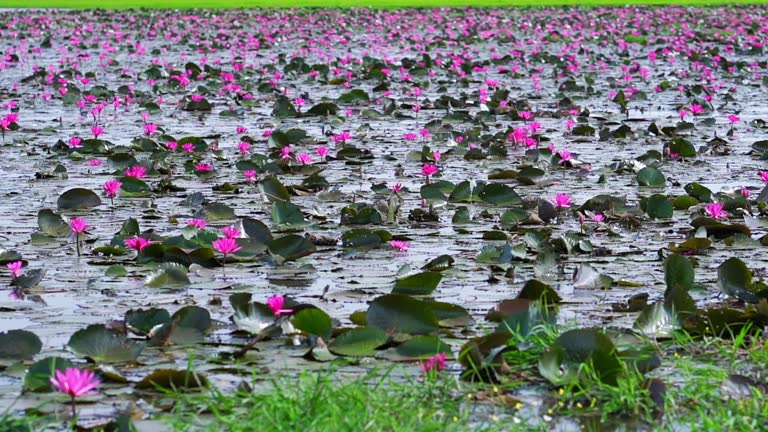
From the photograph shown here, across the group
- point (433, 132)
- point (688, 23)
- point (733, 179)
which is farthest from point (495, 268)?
point (688, 23)

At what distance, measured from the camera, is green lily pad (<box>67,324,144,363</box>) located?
4.61 metres

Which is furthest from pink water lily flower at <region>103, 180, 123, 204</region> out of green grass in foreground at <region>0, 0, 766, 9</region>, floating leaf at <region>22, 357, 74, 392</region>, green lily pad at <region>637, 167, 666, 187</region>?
green grass in foreground at <region>0, 0, 766, 9</region>

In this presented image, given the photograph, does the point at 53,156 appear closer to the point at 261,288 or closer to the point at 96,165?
the point at 96,165

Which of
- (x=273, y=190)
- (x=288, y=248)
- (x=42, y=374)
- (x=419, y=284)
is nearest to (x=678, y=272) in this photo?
(x=419, y=284)

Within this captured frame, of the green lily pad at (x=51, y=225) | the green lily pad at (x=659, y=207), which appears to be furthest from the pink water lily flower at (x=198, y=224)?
the green lily pad at (x=659, y=207)

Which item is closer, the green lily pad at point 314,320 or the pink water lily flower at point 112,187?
the green lily pad at point 314,320

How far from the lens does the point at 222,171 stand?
975cm

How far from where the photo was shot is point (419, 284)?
5.63m

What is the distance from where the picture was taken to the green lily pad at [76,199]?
7871 mm

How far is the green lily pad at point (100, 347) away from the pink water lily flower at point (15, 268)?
1.27 m

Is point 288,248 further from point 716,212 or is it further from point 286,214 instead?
point 716,212

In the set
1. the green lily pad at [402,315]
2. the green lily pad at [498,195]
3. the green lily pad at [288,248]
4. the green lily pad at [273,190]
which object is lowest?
the green lily pad at [498,195]

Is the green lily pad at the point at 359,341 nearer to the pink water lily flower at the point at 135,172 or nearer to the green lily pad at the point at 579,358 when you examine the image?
the green lily pad at the point at 579,358

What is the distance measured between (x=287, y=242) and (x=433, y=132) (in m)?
5.87
